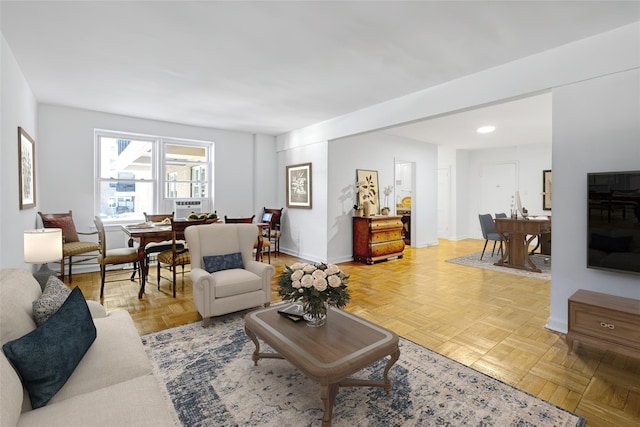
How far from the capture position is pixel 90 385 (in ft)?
4.68

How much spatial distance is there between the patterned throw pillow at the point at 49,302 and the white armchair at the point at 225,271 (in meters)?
1.24

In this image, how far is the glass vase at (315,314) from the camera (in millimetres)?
2053

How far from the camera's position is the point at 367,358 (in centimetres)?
175

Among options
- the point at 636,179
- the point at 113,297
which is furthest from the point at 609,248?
the point at 113,297

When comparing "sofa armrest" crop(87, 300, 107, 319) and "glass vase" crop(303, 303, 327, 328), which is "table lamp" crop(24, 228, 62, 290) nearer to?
"sofa armrest" crop(87, 300, 107, 319)

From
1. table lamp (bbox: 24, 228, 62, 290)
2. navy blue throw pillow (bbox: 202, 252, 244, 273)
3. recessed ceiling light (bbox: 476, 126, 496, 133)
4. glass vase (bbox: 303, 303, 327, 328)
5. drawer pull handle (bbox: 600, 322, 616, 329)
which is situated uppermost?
recessed ceiling light (bbox: 476, 126, 496, 133)

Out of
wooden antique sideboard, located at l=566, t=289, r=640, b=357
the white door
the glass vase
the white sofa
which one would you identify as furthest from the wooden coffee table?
the white door

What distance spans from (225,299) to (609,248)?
3351 mm

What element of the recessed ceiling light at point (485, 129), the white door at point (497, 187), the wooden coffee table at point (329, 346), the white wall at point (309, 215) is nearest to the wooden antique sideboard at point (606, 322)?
the wooden coffee table at point (329, 346)

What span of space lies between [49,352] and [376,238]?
16.2 ft

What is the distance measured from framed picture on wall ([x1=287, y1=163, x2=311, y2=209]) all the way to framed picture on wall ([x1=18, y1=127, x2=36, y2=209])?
13.1ft

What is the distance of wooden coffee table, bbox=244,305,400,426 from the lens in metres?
1.65

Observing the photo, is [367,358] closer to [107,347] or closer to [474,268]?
[107,347]

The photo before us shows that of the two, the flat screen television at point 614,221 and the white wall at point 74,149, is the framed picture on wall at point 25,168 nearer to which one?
the white wall at point 74,149
